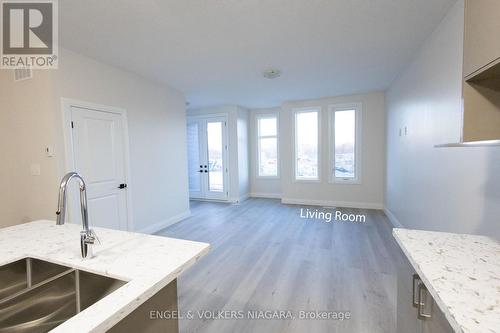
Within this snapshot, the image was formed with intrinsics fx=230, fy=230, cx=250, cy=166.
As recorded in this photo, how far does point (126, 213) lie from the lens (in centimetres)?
343

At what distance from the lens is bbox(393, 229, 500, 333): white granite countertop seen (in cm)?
66

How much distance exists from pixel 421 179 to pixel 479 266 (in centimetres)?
214

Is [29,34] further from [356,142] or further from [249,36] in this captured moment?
[356,142]

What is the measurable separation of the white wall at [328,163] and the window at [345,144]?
0.13 metres

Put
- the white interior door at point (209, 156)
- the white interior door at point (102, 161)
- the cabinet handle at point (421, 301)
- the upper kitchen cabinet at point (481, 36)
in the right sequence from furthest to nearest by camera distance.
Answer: the white interior door at point (209, 156)
the white interior door at point (102, 161)
the cabinet handle at point (421, 301)
the upper kitchen cabinet at point (481, 36)

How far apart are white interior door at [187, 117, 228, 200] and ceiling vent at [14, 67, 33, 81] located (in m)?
3.83

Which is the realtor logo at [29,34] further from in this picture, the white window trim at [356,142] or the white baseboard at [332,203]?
the white baseboard at [332,203]

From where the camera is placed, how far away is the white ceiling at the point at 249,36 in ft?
6.52

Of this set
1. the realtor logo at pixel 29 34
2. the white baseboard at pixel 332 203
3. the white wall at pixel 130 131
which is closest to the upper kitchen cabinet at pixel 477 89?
the realtor logo at pixel 29 34

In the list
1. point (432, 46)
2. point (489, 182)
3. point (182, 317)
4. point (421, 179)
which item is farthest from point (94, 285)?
point (432, 46)

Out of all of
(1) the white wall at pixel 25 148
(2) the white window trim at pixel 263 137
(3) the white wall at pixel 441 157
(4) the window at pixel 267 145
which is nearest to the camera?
(3) the white wall at pixel 441 157

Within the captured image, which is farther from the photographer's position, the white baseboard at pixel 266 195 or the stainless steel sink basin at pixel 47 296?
the white baseboard at pixel 266 195

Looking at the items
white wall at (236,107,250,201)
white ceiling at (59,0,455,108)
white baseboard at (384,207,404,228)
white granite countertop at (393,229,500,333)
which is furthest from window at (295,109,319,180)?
white granite countertop at (393,229,500,333)

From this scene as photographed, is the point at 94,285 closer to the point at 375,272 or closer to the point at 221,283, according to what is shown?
the point at 221,283
